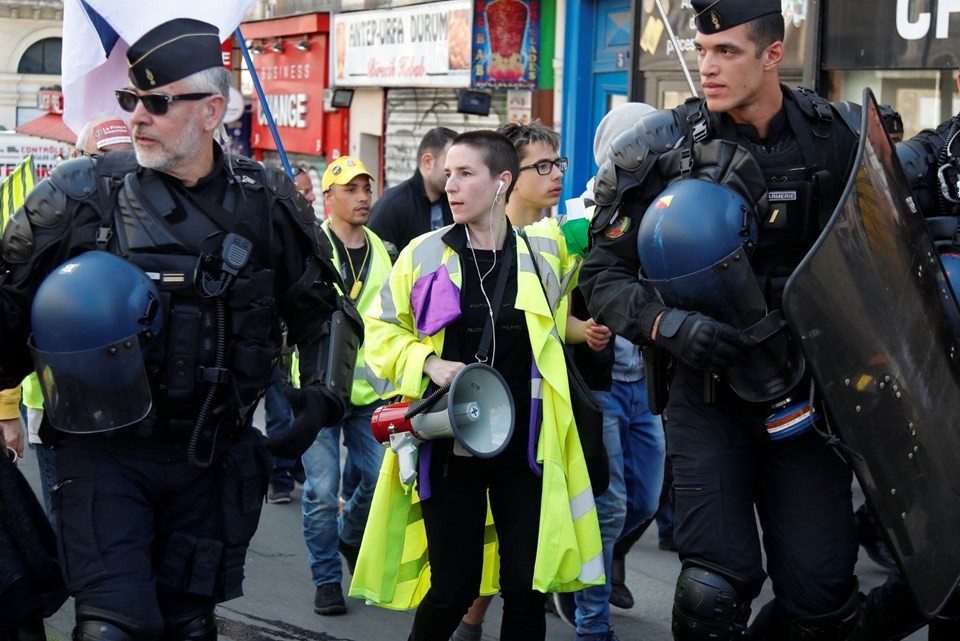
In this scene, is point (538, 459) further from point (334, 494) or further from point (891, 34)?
point (891, 34)

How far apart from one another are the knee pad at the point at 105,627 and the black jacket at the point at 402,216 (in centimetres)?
393

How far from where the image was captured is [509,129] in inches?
230

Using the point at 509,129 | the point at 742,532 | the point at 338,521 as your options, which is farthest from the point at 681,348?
the point at 338,521

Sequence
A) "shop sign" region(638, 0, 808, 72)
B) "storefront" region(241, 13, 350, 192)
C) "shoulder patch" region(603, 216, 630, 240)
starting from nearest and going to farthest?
"shoulder patch" region(603, 216, 630, 240) → "shop sign" region(638, 0, 808, 72) → "storefront" region(241, 13, 350, 192)

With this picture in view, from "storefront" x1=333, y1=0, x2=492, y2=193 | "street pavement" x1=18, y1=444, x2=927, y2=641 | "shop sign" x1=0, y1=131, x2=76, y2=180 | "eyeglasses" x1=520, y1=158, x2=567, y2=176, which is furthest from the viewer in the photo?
"shop sign" x1=0, y1=131, x2=76, y2=180

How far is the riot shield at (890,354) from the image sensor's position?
375 centimetres

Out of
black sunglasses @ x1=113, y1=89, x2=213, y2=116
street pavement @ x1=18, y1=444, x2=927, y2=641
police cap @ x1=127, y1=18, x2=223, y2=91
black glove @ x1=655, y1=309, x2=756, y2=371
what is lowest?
street pavement @ x1=18, y1=444, x2=927, y2=641

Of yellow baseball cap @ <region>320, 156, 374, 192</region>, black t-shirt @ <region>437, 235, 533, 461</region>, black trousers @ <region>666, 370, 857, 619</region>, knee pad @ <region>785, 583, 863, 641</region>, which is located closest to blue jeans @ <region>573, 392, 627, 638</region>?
black t-shirt @ <region>437, 235, 533, 461</region>

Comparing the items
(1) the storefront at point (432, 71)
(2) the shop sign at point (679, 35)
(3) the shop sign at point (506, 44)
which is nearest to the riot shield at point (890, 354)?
(2) the shop sign at point (679, 35)

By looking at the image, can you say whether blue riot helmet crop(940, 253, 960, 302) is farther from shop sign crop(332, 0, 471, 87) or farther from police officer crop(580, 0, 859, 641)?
shop sign crop(332, 0, 471, 87)

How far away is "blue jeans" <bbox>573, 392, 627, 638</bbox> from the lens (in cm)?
532

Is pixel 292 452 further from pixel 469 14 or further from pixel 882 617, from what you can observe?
pixel 469 14

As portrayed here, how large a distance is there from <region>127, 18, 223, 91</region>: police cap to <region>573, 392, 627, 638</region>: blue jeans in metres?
2.17

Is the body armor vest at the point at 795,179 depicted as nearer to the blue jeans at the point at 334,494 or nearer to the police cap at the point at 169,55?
the police cap at the point at 169,55
